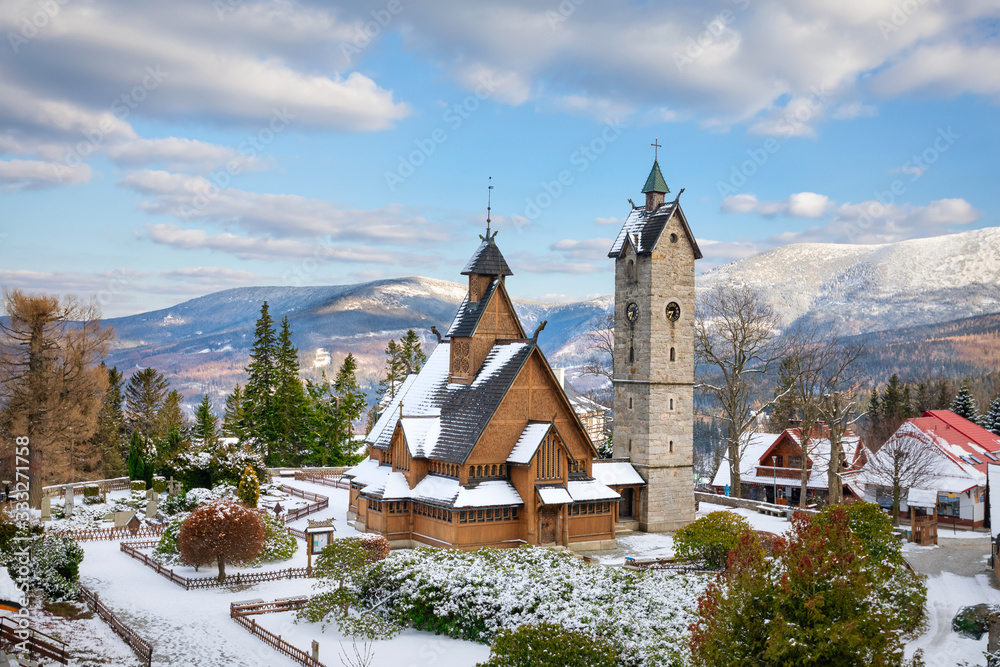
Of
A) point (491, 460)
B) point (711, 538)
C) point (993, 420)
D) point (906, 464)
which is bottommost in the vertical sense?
point (711, 538)

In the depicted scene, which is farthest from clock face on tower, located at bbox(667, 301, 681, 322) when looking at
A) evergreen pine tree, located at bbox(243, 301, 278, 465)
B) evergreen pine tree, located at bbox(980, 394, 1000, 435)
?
evergreen pine tree, located at bbox(980, 394, 1000, 435)

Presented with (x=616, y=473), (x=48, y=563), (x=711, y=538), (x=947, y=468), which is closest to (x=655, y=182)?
(x=616, y=473)

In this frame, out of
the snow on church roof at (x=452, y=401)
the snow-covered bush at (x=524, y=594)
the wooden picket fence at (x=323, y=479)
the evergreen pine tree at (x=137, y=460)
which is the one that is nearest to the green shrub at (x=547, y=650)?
the snow-covered bush at (x=524, y=594)

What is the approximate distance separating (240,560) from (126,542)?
344 inches

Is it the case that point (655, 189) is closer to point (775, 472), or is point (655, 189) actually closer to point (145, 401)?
point (775, 472)

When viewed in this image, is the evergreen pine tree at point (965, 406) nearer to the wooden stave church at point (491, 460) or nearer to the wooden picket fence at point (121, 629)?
the wooden stave church at point (491, 460)

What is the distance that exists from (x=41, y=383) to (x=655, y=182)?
30943mm

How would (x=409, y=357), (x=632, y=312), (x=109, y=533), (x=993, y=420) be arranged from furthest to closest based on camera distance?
1. (x=409, y=357)
2. (x=993, y=420)
3. (x=632, y=312)
4. (x=109, y=533)

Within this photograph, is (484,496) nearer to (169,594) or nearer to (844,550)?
(169,594)

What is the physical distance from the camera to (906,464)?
131 ft

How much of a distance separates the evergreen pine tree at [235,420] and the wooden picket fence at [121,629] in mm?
32745

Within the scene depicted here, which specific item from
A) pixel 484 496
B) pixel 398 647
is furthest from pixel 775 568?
pixel 484 496

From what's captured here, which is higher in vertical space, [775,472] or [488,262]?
[488,262]

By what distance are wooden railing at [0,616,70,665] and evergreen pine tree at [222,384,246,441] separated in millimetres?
38103
